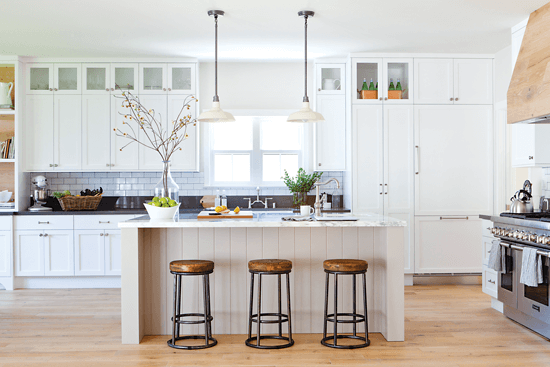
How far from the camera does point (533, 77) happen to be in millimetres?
3889

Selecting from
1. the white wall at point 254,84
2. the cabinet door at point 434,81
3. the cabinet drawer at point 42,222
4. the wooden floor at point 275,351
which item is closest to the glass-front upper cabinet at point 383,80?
the cabinet door at point 434,81

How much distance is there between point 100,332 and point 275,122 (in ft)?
11.4

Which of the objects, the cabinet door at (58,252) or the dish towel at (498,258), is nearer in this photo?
the dish towel at (498,258)

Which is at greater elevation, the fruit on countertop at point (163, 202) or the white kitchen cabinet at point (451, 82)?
the white kitchen cabinet at point (451, 82)

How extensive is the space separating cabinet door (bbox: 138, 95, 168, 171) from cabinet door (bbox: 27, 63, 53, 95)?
115cm

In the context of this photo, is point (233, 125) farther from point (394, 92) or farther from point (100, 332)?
point (100, 332)

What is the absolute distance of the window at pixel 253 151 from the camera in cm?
643

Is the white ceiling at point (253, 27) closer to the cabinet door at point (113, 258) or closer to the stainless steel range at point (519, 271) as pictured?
the stainless steel range at point (519, 271)

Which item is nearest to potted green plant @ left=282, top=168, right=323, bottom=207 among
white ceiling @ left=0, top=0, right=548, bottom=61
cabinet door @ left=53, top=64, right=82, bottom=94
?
white ceiling @ left=0, top=0, right=548, bottom=61

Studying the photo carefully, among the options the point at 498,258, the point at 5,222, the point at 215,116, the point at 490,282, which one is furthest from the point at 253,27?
the point at 5,222

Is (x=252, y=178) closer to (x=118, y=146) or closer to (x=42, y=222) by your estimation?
(x=118, y=146)

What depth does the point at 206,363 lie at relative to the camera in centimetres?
337

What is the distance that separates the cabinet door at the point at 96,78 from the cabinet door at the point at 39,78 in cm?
41

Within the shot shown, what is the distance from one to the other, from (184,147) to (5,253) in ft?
7.92
